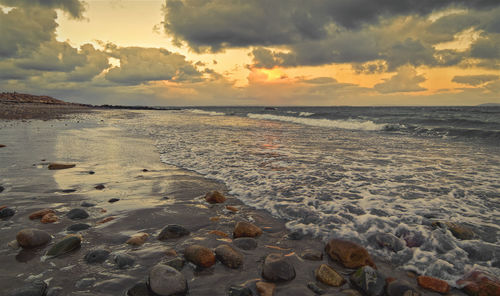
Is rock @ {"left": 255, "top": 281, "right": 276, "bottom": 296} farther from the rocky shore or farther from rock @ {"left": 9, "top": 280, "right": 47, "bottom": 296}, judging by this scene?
rock @ {"left": 9, "top": 280, "right": 47, "bottom": 296}

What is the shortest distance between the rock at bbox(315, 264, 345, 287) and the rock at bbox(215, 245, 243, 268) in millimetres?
895

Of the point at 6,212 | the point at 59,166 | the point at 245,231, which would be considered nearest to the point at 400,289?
the point at 245,231

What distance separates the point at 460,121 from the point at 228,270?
28.8m

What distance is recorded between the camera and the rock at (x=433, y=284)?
2490 mm

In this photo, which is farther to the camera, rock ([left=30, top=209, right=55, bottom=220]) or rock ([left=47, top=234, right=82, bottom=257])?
Result: rock ([left=30, top=209, right=55, bottom=220])

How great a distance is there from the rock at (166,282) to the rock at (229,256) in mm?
598

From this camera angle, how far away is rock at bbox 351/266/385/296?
2422 mm

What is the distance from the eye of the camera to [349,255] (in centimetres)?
292

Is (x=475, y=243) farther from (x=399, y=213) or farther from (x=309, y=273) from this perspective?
(x=309, y=273)

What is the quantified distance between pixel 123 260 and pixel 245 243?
147 centimetres

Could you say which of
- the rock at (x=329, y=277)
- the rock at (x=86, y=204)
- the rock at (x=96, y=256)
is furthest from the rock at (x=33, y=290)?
the rock at (x=329, y=277)

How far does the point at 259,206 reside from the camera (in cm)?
468

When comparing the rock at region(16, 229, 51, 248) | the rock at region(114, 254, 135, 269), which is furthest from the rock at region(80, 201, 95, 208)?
the rock at region(114, 254, 135, 269)

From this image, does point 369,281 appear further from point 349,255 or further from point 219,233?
point 219,233
